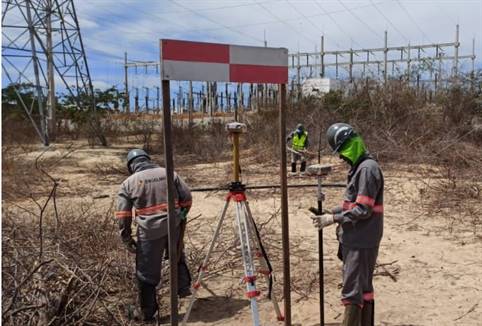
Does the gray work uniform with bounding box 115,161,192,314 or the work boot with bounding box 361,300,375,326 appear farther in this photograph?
the gray work uniform with bounding box 115,161,192,314

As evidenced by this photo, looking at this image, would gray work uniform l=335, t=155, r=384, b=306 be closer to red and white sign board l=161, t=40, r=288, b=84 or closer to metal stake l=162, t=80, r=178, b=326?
A: red and white sign board l=161, t=40, r=288, b=84

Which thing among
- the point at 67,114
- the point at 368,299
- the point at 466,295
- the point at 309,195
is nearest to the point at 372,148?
the point at 309,195

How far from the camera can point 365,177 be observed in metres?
3.42

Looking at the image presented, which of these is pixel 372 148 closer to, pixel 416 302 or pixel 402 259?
pixel 402 259

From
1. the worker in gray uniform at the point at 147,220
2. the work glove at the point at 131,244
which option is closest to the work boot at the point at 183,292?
the worker in gray uniform at the point at 147,220

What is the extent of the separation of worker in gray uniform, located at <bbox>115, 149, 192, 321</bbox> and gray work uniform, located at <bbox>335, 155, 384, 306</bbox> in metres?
1.47

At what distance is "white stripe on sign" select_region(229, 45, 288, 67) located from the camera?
3000mm

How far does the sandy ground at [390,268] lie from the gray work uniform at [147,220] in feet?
2.09

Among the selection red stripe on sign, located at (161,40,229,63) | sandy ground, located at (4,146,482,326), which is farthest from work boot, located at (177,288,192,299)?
red stripe on sign, located at (161,40,229,63)

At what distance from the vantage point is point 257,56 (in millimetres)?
3133

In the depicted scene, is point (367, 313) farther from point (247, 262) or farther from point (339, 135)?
point (339, 135)

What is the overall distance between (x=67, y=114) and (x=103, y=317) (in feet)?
77.1

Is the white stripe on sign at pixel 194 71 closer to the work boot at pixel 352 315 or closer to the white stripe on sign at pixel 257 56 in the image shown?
the white stripe on sign at pixel 257 56

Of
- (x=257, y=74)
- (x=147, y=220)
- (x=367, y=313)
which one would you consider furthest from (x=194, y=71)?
(x=367, y=313)
